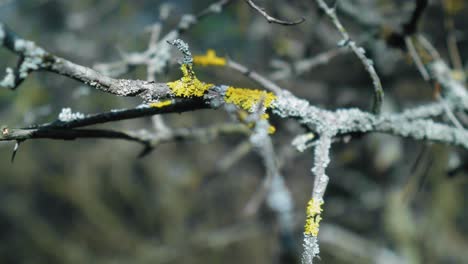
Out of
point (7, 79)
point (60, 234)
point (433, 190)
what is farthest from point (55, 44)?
point (433, 190)

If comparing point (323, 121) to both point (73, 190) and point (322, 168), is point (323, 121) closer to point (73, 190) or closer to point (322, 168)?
point (322, 168)

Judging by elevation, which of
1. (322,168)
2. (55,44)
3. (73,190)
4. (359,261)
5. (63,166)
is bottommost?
(322,168)

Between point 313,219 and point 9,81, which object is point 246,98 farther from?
point 9,81

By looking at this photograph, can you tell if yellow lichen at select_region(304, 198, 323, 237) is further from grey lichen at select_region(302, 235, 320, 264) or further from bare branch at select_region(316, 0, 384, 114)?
bare branch at select_region(316, 0, 384, 114)

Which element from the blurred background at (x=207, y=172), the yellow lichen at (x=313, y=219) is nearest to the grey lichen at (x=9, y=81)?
Answer: the yellow lichen at (x=313, y=219)

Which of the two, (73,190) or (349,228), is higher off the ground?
(73,190)

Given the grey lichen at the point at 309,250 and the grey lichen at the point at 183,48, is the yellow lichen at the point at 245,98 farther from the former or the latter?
the grey lichen at the point at 309,250
